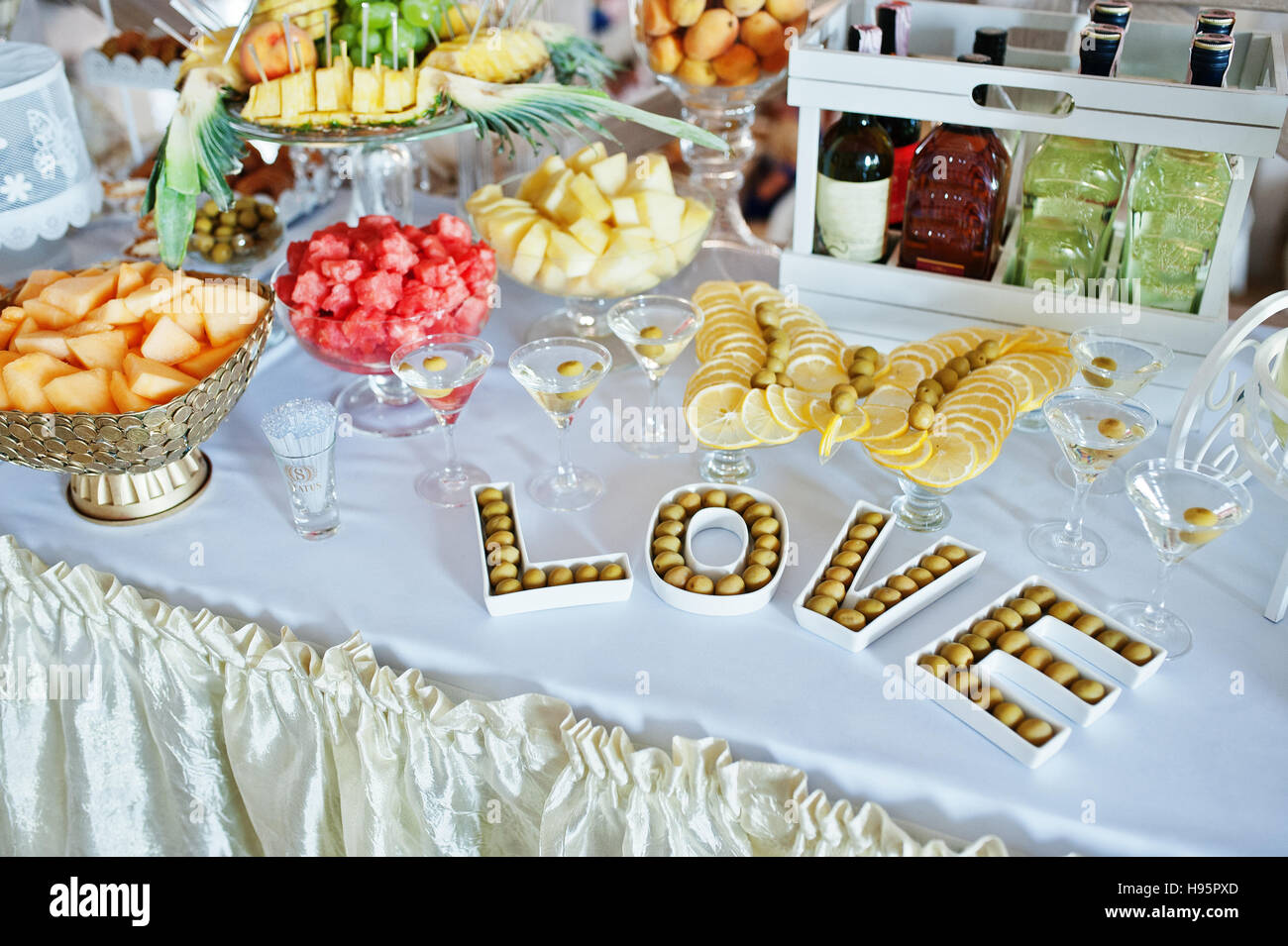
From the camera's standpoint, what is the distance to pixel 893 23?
1140 millimetres

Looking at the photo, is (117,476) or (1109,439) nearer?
(1109,439)

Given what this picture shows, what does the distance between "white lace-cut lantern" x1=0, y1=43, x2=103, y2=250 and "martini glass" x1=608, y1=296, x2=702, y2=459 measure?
837 mm

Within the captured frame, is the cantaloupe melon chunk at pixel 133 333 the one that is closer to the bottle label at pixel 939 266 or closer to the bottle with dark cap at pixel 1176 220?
the bottle label at pixel 939 266

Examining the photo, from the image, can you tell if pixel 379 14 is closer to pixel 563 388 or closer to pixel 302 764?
pixel 563 388

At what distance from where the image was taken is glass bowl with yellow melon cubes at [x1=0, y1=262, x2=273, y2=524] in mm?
969

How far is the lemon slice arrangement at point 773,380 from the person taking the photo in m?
1.02

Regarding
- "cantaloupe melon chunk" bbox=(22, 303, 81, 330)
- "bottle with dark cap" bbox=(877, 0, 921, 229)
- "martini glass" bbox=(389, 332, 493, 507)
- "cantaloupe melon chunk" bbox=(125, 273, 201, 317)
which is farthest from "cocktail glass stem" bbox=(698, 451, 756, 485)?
"cantaloupe melon chunk" bbox=(22, 303, 81, 330)

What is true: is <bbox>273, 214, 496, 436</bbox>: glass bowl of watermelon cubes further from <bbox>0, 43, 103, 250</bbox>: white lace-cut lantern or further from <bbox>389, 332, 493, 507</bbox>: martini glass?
<bbox>0, 43, 103, 250</bbox>: white lace-cut lantern

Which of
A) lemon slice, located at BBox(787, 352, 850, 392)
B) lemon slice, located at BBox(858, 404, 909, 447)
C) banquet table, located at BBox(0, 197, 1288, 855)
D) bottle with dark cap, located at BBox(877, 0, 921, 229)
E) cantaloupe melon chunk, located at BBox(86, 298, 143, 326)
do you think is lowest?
banquet table, located at BBox(0, 197, 1288, 855)

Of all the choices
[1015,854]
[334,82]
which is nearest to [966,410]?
[1015,854]

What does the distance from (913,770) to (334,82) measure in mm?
973

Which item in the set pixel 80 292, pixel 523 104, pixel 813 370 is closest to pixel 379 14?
pixel 523 104

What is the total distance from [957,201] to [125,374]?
895 mm
